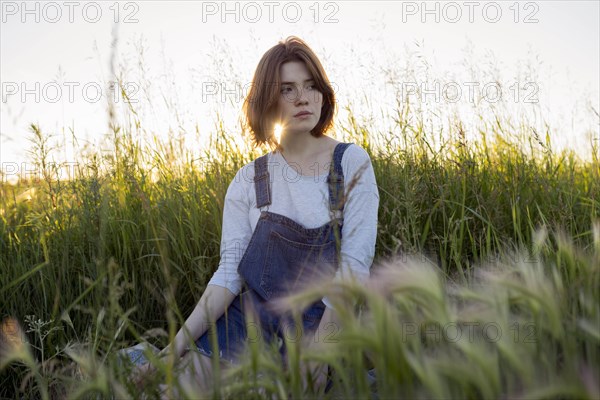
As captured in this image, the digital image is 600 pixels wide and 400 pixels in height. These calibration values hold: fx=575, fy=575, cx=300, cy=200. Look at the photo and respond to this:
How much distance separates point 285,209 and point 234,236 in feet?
0.86

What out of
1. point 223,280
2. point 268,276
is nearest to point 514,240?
point 268,276

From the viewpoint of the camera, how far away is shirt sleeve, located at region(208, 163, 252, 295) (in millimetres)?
2459

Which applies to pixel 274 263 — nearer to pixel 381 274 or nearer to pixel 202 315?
pixel 202 315

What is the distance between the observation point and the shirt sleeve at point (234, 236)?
2.46m

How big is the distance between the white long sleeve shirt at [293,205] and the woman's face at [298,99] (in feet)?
0.62

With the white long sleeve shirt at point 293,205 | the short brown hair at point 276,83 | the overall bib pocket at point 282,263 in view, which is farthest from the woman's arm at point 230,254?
the short brown hair at point 276,83

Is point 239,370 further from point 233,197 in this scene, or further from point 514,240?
point 514,240

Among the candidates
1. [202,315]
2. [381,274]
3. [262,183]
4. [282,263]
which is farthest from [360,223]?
[381,274]

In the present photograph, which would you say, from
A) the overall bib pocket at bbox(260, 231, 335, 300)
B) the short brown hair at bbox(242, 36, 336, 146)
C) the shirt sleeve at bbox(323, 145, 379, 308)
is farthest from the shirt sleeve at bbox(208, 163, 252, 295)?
the shirt sleeve at bbox(323, 145, 379, 308)

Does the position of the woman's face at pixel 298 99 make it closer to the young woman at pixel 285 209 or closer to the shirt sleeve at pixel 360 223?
the young woman at pixel 285 209

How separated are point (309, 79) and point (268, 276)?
96cm

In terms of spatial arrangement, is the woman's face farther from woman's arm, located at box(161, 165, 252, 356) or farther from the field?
the field

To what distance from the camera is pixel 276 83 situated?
2.67 metres

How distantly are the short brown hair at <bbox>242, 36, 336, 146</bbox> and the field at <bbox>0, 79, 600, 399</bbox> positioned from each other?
1.32 ft
